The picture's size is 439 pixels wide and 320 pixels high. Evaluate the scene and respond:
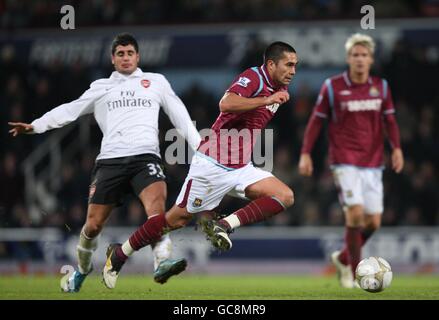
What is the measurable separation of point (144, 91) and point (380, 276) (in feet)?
8.80

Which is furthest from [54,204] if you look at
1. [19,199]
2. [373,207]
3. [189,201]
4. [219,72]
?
[189,201]

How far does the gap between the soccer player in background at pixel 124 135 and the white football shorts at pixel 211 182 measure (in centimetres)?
35

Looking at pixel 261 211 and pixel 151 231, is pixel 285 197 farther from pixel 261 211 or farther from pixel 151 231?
pixel 151 231

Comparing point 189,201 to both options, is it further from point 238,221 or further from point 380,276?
point 380,276

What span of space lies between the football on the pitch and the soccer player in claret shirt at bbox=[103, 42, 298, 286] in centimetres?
96

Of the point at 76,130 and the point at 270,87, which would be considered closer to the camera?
the point at 270,87

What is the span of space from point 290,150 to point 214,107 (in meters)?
1.48

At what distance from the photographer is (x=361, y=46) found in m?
10.2

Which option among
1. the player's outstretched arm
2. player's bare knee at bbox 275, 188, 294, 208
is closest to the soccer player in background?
the player's outstretched arm

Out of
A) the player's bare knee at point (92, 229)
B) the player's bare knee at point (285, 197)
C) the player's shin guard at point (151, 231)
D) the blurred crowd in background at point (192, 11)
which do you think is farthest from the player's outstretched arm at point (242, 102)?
the blurred crowd in background at point (192, 11)

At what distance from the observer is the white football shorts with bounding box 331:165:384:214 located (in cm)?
1016

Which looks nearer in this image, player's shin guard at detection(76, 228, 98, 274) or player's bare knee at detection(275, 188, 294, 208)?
player's bare knee at detection(275, 188, 294, 208)

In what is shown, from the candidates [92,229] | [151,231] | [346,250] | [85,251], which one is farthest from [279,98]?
[346,250]

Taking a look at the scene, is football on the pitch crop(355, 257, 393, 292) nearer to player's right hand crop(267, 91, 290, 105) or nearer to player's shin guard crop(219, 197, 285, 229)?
player's shin guard crop(219, 197, 285, 229)
